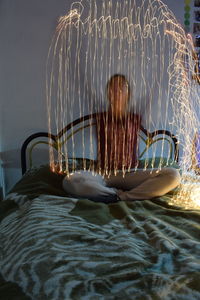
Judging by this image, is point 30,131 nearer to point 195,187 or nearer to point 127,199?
point 127,199

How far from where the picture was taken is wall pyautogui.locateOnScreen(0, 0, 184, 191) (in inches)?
93.5

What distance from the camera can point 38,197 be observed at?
5.19ft

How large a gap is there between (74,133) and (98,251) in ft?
5.13

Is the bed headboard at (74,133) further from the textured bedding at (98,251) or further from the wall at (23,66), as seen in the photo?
the textured bedding at (98,251)

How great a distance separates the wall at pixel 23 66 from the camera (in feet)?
7.79

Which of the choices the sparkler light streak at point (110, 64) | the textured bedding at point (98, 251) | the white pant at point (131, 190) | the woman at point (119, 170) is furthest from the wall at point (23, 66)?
the textured bedding at point (98, 251)

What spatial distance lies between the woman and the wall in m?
0.59

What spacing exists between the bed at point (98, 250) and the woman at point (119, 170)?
0.12 m

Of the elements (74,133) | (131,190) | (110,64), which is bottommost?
(131,190)

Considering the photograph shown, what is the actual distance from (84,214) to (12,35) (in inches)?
63.3

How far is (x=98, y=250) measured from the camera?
100 centimetres

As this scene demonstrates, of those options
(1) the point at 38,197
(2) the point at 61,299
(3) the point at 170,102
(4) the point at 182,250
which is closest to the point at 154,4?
(3) the point at 170,102

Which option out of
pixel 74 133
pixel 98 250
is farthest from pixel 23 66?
pixel 98 250

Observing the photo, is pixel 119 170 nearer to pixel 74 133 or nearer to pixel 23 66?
pixel 74 133
